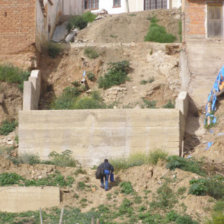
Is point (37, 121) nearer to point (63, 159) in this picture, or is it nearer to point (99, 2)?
point (63, 159)

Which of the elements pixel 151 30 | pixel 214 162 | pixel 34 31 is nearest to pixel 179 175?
pixel 214 162

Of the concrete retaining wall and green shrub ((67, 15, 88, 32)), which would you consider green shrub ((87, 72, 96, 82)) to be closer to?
the concrete retaining wall

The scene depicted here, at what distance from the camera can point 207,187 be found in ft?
54.4

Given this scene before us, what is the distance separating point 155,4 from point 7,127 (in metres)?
15.9

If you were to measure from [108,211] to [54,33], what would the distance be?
54.4ft

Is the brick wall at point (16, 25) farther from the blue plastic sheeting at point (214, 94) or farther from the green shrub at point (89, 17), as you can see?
the green shrub at point (89, 17)

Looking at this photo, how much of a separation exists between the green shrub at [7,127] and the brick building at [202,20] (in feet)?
28.0

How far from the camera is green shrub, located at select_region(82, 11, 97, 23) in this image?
108ft

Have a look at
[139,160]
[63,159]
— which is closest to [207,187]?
[139,160]

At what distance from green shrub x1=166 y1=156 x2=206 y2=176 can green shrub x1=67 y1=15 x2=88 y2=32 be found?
15.4 metres

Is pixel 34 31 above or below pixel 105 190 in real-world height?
above

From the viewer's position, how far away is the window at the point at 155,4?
112 feet

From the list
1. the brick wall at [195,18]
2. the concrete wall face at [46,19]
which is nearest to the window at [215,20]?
the brick wall at [195,18]

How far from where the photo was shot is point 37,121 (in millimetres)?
19859
